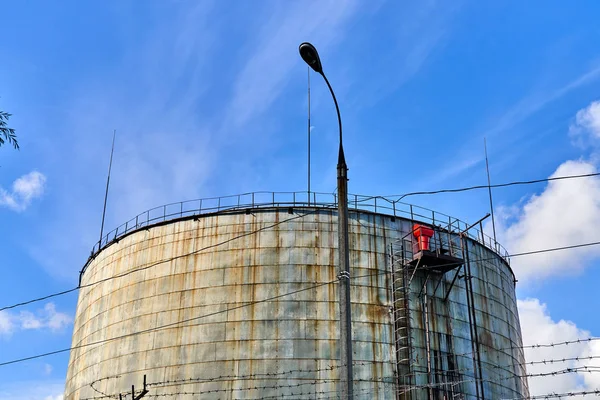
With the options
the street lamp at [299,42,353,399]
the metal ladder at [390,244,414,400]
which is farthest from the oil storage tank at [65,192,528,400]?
the street lamp at [299,42,353,399]

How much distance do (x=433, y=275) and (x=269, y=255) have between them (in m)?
6.35

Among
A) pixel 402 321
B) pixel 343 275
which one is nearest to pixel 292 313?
pixel 402 321

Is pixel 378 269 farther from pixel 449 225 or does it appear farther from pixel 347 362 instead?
pixel 347 362

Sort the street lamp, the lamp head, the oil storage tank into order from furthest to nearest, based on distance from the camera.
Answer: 1. the oil storage tank
2. the lamp head
3. the street lamp

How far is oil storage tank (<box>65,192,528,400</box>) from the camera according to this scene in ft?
75.9

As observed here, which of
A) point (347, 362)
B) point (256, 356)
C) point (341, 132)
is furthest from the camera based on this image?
point (256, 356)

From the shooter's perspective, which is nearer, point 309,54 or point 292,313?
point 309,54

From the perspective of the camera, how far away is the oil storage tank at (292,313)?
23125 millimetres

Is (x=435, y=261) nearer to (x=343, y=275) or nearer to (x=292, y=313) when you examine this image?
(x=292, y=313)

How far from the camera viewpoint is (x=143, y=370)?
24.5 meters

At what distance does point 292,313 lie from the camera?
23625 millimetres

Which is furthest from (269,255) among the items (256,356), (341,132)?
(341,132)

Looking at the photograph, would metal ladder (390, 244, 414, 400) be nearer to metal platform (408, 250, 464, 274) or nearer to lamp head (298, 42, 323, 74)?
metal platform (408, 250, 464, 274)

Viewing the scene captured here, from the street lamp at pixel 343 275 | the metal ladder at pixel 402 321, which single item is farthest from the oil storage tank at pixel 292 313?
the street lamp at pixel 343 275
